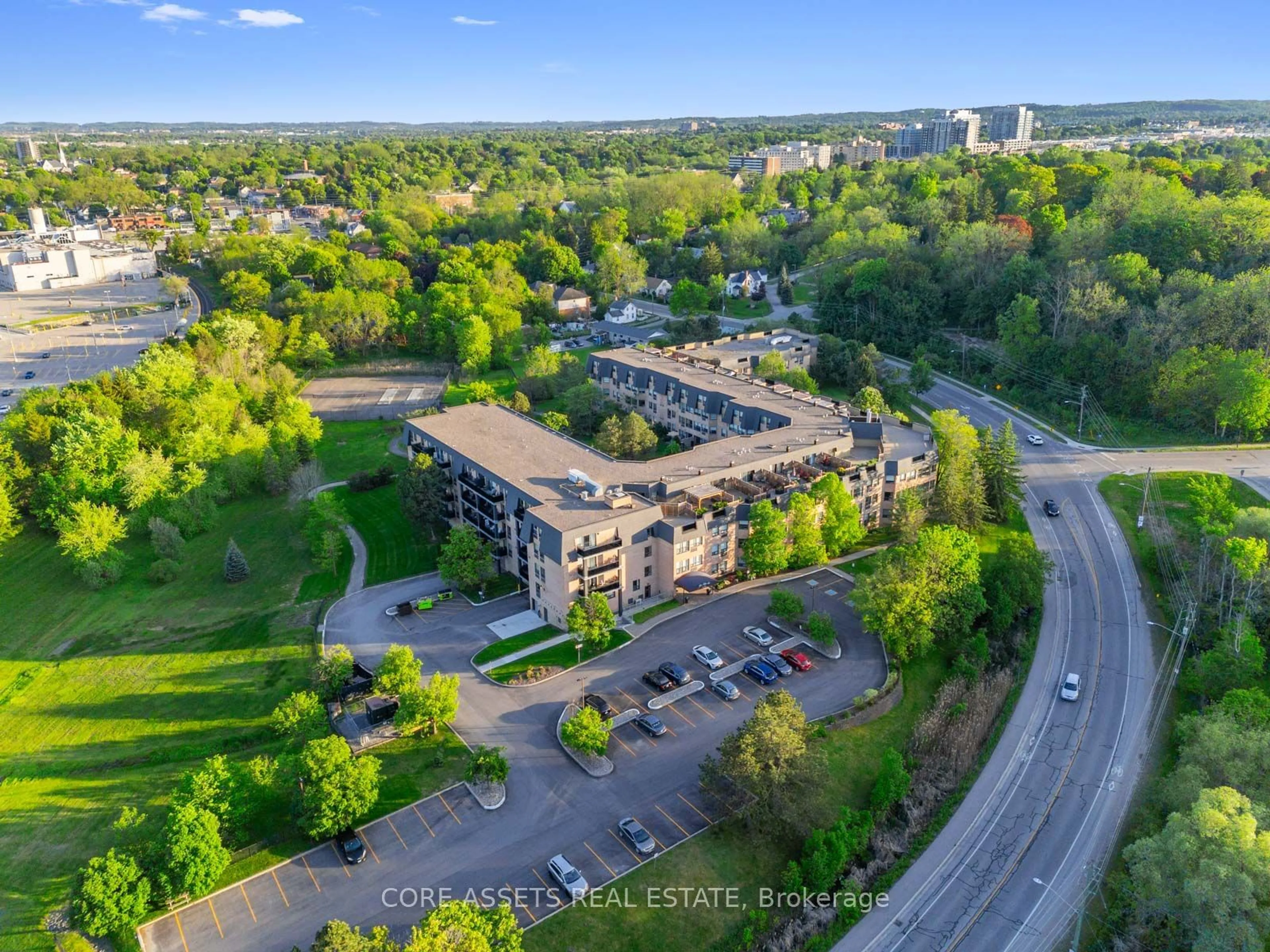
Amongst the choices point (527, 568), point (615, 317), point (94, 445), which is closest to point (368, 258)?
point (615, 317)

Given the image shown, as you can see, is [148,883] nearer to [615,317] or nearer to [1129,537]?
[1129,537]

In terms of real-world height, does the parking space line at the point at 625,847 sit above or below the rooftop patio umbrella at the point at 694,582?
below

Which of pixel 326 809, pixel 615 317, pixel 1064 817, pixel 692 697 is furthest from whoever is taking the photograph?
pixel 615 317

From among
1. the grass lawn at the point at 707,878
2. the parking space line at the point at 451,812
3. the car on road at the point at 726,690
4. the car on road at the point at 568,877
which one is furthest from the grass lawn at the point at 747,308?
the car on road at the point at 568,877

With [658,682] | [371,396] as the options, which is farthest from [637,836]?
[371,396]

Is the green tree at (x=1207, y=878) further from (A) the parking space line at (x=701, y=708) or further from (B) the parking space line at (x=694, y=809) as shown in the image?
(A) the parking space line at (x=701, y=708)

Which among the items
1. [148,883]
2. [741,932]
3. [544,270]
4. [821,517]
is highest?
[544,270]

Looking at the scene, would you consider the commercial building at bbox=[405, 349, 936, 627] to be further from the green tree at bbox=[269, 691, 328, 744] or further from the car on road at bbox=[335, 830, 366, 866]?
the car on road at bbox=[335, 830, 366, 866]
